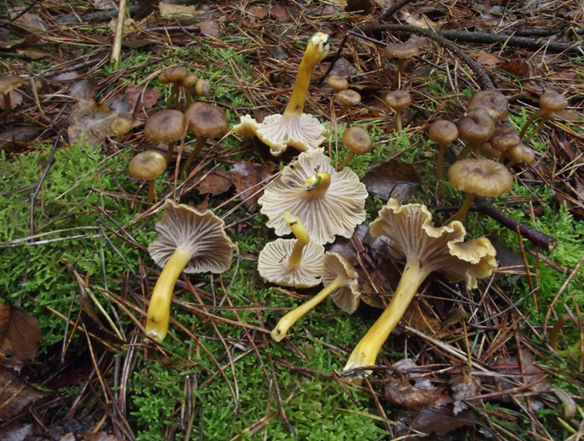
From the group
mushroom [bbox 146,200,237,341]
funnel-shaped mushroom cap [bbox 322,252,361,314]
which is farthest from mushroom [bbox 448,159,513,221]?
mushroom [bbox 146,200,237,341]

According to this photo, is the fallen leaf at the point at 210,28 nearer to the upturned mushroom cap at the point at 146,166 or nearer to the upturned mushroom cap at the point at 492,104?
the upturned mushroom cap at the point at 146,166

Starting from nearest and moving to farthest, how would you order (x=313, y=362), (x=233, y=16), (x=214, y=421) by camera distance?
(x=214, y=421) → (x=313, y=362) → (x=233, y=16)

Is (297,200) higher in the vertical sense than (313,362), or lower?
higher

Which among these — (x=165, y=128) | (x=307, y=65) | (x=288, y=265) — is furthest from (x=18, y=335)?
(x=307, y=65)

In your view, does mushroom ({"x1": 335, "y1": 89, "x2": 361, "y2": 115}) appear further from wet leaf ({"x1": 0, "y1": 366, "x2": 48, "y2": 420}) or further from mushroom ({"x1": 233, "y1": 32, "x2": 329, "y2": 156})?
wet leaf ({"x1": 0, "y1": 366, "x2": 48, "y2": 420})

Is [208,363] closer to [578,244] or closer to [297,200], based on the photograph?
[297,200]

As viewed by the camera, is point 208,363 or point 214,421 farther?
point 208,363

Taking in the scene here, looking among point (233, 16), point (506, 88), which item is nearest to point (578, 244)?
point (506, 88)
